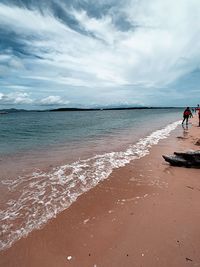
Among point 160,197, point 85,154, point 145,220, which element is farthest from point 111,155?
point 145,220

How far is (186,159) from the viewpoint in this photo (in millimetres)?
8688

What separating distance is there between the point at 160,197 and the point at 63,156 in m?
7.04

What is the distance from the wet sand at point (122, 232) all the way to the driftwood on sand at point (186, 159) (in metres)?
1.91

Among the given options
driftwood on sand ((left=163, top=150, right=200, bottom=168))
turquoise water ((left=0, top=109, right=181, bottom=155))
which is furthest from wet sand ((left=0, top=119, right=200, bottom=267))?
turquoise water ((left=0, top=109, right=181, bottom=155))

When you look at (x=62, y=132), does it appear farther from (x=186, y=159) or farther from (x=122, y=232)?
(x=122, y=232)

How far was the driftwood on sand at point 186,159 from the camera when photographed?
8484 mm

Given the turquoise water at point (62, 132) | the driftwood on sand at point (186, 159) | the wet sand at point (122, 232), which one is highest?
the driftwood on sand at point (186, 159)

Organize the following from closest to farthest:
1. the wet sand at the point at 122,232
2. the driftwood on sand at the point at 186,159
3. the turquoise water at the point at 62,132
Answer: the wet sand at the point at 122,232 → the driftwood on sand at the point at 186,159 → the turquoise water at the point at 62,132

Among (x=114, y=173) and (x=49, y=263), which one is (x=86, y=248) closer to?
(x=49, y=263)

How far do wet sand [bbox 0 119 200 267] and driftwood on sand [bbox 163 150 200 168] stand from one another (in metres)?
1.91

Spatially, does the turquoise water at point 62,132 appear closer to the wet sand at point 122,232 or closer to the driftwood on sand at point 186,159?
the driftwood on sand at point 186,159

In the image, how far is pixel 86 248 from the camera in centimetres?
394

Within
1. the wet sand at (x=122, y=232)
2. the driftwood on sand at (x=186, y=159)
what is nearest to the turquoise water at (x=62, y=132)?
the driftwood on sand at (x=186, y=159)

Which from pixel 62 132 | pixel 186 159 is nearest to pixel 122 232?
pixel 186 159
